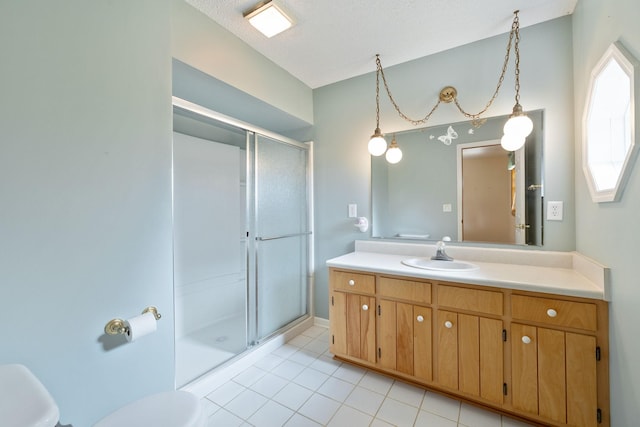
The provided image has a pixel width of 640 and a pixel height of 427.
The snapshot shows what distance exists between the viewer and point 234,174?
273cm

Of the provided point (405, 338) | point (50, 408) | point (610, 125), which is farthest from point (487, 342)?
point (50, 408)

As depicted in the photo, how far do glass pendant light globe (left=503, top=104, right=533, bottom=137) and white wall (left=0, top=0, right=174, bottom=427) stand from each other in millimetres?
2053

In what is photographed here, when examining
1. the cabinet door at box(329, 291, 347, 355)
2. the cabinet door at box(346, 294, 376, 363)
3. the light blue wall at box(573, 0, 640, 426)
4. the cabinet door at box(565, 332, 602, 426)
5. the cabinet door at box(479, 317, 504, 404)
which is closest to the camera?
the light blue wall at box(573, 0, 640, 426)

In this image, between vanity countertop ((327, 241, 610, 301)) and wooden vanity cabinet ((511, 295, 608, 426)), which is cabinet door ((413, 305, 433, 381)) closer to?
vanity countertop ((327, 241, 610, 301))

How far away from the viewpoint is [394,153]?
2268mm

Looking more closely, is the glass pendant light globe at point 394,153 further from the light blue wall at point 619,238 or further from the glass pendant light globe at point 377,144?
the light blue wall at point 619,238

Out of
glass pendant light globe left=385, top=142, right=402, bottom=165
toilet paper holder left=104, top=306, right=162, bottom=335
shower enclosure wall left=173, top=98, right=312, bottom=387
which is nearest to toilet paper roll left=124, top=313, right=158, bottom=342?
toilet paper holder left=104, top=306, right=162, bottom=335

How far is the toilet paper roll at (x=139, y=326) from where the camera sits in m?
1.00

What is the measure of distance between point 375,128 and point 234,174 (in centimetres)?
153

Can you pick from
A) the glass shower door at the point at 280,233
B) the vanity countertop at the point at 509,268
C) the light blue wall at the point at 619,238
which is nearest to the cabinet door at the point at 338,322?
the vanity countertop at the point at 509,268

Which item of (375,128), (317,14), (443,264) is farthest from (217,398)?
(317,14)

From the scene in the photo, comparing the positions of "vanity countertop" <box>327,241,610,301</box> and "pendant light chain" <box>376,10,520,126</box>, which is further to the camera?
"pendant light chain" <box>376,10,520,126</box>

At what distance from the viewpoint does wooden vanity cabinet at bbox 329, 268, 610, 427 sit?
1237 mm

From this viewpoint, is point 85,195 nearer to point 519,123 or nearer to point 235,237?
point 235,237
